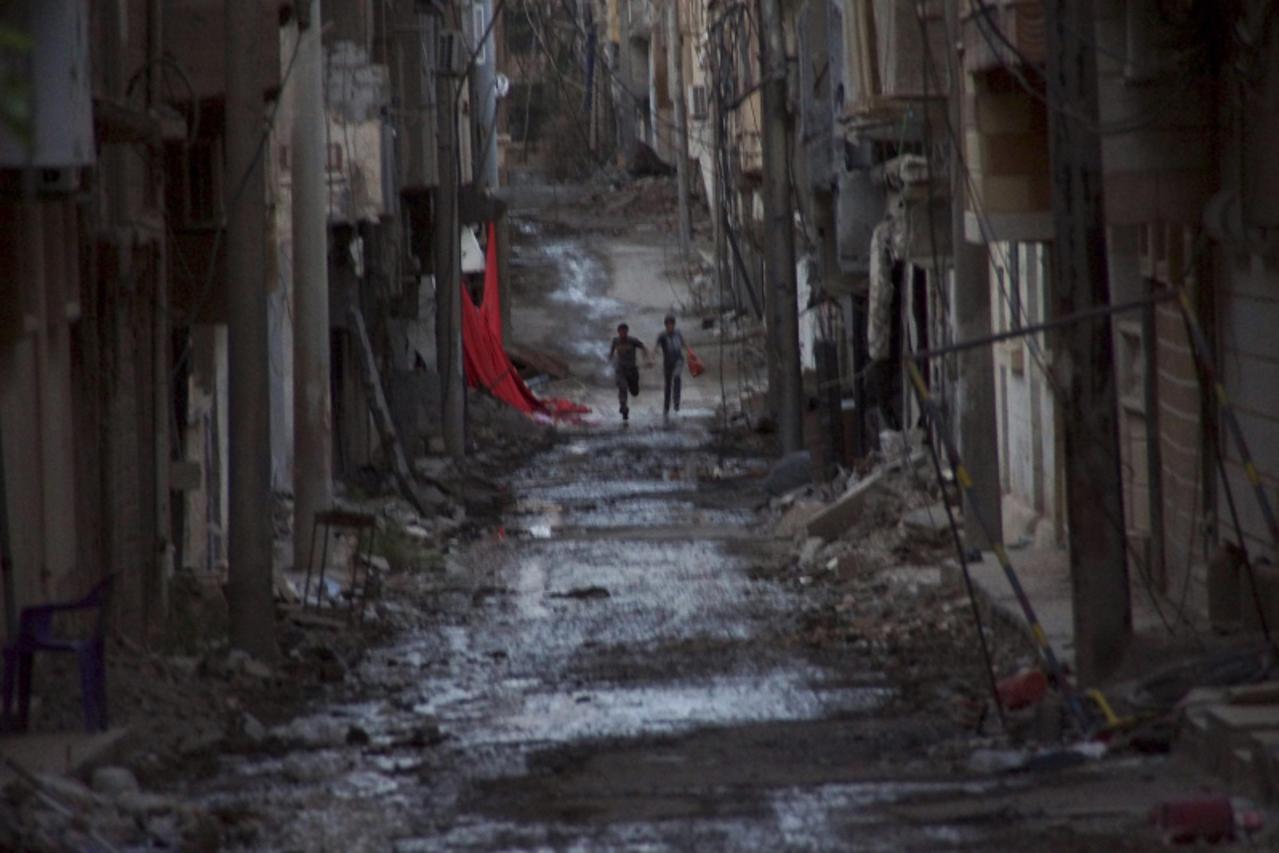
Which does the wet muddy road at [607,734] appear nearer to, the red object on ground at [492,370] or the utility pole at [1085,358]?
the utility pole at [1085,358]

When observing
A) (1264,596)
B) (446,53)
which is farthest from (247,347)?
(446,53)

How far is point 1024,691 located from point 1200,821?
13.4 feet

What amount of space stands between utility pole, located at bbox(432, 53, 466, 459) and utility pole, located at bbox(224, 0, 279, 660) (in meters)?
16.8

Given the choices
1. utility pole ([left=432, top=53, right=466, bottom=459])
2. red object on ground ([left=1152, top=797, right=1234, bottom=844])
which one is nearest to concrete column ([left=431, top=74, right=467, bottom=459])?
utility pole ([left=432, top=53, right=466, bottom=459])

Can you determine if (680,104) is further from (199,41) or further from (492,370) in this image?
(199,41)

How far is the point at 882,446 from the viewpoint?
24969mm

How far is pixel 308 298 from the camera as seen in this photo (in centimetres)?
2105

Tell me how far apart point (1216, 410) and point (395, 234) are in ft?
67.9

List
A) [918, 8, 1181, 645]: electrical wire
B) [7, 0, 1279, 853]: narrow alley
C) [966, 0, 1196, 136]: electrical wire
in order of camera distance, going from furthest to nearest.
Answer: [918, 8, 1181, 645]: electrical wire
[966, 0, 1196, 136]: electrical wire
[7, 0, 1279, 853]: narrow alley

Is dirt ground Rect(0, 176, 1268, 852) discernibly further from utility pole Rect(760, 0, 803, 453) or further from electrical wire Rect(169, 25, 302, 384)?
utility pole Rect(760, 0, 803, 453)

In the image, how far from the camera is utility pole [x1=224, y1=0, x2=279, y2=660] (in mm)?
14398

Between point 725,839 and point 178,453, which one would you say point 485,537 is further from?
point 725,839

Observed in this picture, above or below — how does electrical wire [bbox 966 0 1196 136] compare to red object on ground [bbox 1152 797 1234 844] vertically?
above

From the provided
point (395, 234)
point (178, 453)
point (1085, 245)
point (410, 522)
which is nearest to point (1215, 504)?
point (1085, 245)
